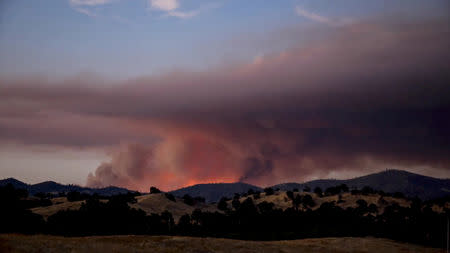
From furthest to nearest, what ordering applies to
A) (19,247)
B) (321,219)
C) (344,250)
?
(321,219), (344,250), (19,247)

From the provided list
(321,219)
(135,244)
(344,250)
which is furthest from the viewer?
(321,219)

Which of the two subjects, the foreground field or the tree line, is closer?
the foreground field

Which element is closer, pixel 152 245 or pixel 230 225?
pixel 152 245

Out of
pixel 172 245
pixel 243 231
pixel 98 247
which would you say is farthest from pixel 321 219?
pixel 98 247

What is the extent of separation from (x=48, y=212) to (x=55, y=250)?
132 m

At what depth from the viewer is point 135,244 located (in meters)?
60.0

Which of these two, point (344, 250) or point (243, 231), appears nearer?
point (344, 250)

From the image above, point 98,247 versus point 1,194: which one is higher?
point 1,194

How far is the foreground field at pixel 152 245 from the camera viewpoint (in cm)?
5353

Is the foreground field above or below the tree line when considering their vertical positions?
below

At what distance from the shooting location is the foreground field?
53531 millimetres

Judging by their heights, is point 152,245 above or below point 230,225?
below

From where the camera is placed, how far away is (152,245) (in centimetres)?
6088

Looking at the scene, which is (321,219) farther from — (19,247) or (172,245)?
(19,247)
